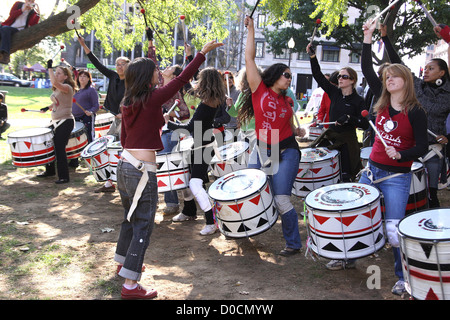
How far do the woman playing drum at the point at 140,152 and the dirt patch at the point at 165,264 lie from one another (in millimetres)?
402

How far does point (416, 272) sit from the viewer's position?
3264mm

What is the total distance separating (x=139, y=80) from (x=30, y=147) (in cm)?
514

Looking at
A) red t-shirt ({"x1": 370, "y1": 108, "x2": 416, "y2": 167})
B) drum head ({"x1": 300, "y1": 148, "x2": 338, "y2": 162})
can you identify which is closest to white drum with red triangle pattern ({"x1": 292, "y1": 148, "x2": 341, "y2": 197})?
drum head ({"x1": 300, "y1": 148, "x2": 338, "y2": 162})

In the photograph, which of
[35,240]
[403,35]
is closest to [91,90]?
[35,240]

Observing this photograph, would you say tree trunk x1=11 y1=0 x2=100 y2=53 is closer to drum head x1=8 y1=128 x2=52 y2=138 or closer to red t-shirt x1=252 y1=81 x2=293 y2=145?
drum head x1=8 y1=128 x2=52 y2=138

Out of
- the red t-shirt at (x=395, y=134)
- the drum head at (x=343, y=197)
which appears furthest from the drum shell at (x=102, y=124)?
the red t-shirt at (x=395, y=134)

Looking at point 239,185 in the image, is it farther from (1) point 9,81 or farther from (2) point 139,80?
(1) point 9,81

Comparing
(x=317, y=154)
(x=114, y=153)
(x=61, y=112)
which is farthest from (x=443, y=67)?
(x=61, y=112)

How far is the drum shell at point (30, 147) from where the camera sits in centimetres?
818

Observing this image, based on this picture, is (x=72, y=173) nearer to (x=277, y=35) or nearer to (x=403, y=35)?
(x=403, y=35)

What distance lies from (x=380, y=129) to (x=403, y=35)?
58.4 feet

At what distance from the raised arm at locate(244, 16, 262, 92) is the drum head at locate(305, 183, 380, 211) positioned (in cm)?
135

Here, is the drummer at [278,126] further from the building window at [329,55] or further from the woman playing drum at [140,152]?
the building window at [329,55]

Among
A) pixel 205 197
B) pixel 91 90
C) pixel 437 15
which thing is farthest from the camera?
pixel 437 15
